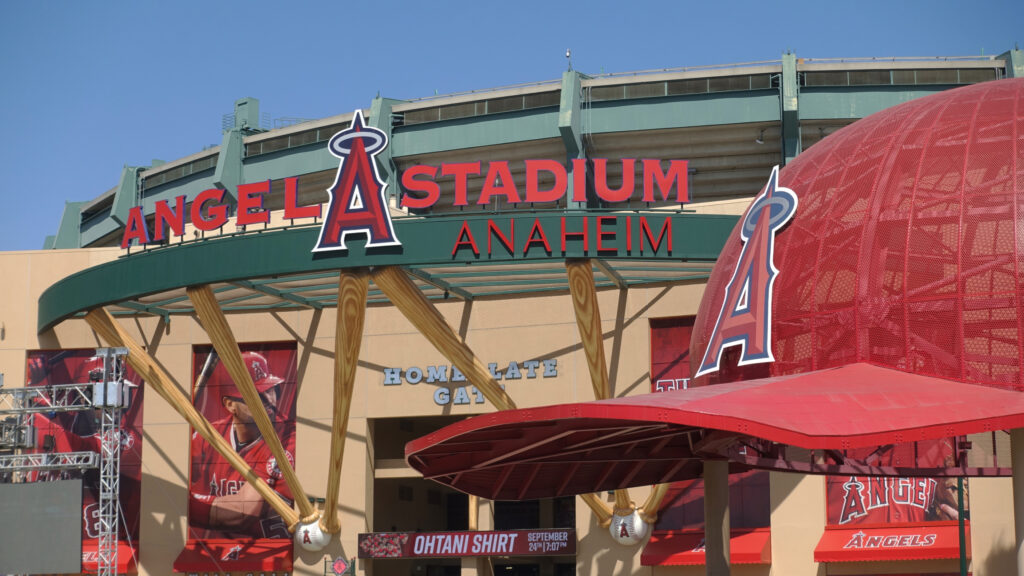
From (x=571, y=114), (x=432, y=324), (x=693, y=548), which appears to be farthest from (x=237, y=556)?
Answer: (x=571, y=114)

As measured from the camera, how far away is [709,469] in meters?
27.2

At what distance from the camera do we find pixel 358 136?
40.8 meters

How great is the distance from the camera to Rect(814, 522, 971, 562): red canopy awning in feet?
137

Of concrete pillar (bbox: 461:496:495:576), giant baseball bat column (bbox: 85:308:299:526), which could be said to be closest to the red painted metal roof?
concrete pillar (bbox: 461:496:495:576)

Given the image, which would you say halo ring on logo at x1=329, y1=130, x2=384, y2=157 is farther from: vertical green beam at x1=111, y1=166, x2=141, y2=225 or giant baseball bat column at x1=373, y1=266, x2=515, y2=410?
vertical green beam at x1=111, y1=166, x2=141, y2=225

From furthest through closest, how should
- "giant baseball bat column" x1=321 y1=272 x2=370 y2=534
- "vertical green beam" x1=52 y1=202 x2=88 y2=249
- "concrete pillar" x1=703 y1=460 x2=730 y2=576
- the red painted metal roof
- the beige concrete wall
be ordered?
"vertical green beam" x1=52 y1=202 x2=88 y2=249 → the beige concrete wall → "giant baseball bat column" x1=321 y1=272 x2=370 y2=534 → "concrete pillar" x1=703 y1=460 x2=730 y2=576 → the red painted metal roof

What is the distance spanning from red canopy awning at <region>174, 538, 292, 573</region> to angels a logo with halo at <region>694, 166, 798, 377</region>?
28.1m

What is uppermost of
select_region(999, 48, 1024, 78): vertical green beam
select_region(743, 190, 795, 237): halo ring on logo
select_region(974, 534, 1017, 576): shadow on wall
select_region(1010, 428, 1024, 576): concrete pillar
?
select_region(999, 48, 1024, 78): vertical green beam

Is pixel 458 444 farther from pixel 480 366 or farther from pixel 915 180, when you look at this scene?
pixel 480 366

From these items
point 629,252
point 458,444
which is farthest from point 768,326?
point 629,252

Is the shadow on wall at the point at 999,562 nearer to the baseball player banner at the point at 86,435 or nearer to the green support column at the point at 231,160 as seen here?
the baseball player banner at the point at 86,435

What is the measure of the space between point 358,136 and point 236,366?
1026cm

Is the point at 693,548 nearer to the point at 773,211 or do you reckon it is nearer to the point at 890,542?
the point at 890,542

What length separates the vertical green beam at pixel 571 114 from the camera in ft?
172
